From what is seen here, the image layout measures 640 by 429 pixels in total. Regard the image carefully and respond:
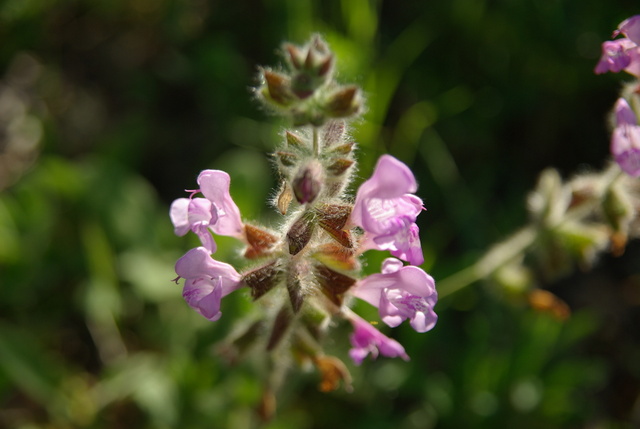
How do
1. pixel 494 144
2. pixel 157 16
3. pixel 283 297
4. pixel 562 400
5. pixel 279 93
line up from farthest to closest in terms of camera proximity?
pixel 157 16 < pixel 494 144 < pixel 562 400 < pixel 283 297 < pixel 279 93

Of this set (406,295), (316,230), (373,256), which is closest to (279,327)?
(316,230)

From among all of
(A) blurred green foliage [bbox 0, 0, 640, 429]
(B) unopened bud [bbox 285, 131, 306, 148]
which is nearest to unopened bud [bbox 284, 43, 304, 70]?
(B) unopened bud [bbox 285, 131, 306, 148]

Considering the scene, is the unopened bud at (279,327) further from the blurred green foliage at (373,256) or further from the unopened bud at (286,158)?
the blurred green foliage at (373,256)

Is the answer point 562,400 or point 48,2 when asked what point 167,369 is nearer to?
point 562,400

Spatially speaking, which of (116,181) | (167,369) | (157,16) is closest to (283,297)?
(167,369)

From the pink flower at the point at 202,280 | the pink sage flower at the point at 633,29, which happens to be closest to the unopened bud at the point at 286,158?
the pink flower at the point at 202,280

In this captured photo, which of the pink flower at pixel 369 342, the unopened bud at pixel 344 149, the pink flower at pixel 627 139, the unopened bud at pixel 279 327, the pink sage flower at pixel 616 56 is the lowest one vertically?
the unopened bud at pixel 279 327

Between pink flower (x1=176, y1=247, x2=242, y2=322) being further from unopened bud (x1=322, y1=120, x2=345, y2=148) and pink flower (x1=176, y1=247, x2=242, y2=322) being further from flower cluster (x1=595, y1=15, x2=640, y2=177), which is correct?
flower cluster (x1=595, y1=15, x2=640, y2=177)

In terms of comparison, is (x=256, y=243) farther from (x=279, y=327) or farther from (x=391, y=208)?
(x=391, y=208)
